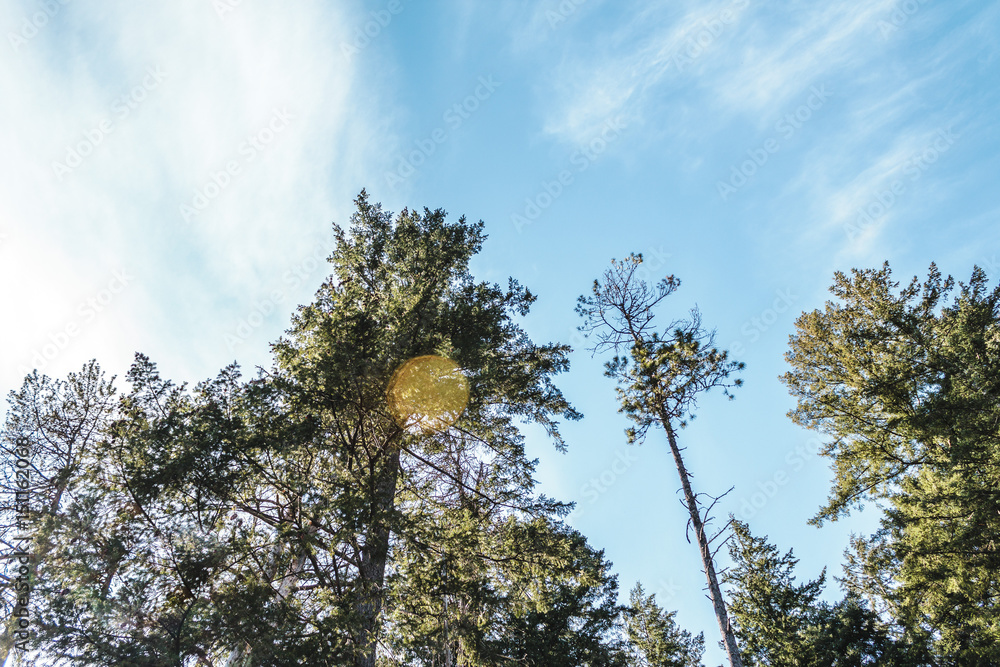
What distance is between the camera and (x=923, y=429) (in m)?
12.1

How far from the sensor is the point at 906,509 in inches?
490

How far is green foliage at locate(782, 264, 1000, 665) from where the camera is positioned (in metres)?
10.8

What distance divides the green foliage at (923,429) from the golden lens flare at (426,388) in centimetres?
1099

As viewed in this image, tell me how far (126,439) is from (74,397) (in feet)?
19.1

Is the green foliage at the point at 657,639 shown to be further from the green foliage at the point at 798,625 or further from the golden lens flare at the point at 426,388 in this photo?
the golden lens flare at the point at 426,388

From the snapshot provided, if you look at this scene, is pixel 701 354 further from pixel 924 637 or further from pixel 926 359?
pixel 924 637

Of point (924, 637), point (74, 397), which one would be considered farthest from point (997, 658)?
point (74, 397)

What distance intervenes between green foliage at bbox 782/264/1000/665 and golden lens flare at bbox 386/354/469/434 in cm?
1099

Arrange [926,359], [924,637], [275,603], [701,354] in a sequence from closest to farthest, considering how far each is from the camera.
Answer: [275,603]
[701,354]
[926,359]
[924,637]

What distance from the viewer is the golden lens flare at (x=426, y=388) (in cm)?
885

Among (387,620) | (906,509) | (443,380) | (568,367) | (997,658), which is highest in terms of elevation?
(568,367)

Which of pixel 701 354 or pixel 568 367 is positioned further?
pixel 568 367

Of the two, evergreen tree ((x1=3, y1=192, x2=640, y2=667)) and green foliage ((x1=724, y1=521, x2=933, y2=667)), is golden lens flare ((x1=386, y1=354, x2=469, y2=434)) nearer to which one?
evergreen tree ((x1=3, y1=192, x2=640, y2=667))

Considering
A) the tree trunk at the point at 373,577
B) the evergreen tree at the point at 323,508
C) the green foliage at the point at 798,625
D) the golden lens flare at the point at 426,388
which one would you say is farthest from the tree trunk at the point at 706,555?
the green foliage at the point at 798,625
